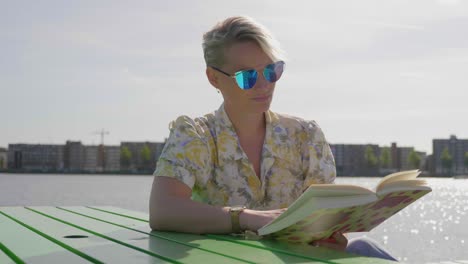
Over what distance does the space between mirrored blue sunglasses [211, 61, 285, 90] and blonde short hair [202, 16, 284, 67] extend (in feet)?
0.12

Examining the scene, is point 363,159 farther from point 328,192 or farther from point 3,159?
point 328,192

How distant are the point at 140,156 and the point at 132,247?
142 meters

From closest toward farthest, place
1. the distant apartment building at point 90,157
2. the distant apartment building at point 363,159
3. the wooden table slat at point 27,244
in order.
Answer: the wooden table slat at point 27,244 → the distant apartment building at point 363,159 → the distant apartment building at point 90,157

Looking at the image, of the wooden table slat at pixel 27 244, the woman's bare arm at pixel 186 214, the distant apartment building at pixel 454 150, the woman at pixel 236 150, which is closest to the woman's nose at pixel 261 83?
the woman at pixel 236 150

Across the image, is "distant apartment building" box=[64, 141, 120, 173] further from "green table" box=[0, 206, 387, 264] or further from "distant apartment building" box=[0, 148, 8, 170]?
"green table" box=[0, 206, 387, 264]

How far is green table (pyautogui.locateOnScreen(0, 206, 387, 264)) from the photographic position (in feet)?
6.47

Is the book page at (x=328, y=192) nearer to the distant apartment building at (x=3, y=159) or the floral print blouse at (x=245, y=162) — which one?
the floral print blouse at (x=245, y=162)

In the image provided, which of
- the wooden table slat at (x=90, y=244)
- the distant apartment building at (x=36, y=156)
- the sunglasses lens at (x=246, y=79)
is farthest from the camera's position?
the distant apartment building at (x=36, y=156)

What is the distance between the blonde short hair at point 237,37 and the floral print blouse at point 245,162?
12.2 inches

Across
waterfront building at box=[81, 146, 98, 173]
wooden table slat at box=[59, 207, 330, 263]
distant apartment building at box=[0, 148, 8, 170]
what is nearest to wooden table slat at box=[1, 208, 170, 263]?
wooden table slat at box=[59, 207, 330, 263]

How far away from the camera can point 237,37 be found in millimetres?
2877

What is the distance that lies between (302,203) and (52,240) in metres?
1.01

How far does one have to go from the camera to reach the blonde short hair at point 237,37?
2.87 meters

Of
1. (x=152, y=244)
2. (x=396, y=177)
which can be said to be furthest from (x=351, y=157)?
(x=152, y=244)
